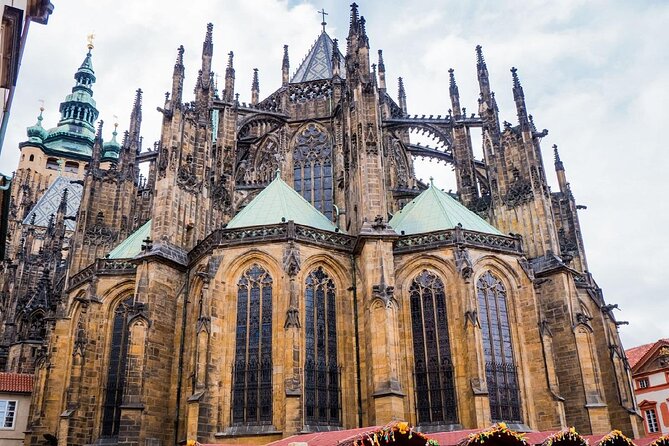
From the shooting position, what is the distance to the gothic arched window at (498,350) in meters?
22.1

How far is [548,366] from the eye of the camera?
22500 millimetres

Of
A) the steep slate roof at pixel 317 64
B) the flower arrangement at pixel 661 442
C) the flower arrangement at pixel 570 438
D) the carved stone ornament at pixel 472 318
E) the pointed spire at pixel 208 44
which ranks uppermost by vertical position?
the steep slate roof at pixel 317 64

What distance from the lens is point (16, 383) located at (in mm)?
30109

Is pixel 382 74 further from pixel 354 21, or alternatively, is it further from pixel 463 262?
pixel 463 262

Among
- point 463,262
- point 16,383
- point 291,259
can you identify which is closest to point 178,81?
point 291,259

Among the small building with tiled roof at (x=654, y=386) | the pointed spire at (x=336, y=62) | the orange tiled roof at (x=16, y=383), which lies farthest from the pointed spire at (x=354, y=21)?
the small building with tiled roof at (x=654, y=386)

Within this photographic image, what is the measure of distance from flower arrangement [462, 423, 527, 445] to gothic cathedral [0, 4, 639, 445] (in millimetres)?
8299

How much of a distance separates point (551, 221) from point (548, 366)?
662 centimetres

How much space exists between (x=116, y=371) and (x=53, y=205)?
38743 mm

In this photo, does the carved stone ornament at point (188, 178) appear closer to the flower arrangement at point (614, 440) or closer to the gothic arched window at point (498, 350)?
the gothic arched window at point (498, 350)

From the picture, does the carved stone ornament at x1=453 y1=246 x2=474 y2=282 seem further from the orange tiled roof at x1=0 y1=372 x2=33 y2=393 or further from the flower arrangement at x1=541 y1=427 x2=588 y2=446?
the orange tiled roof at x1=0 y1=372 x2=33 y2=393

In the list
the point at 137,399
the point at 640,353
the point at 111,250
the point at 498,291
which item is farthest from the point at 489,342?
the point at 640,353

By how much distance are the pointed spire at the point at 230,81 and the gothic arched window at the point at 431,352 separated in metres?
15.7

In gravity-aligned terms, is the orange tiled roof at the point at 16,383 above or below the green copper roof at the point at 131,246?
below
